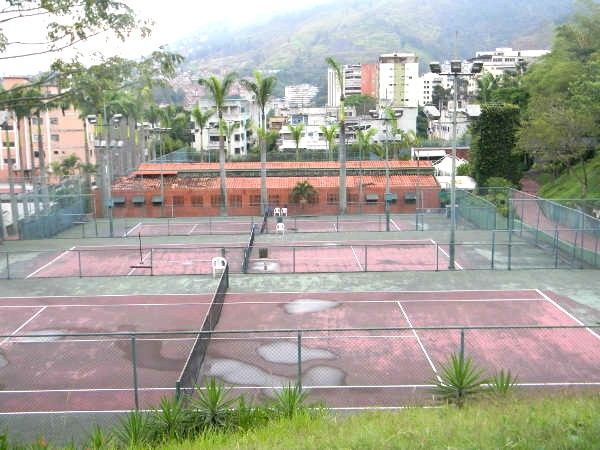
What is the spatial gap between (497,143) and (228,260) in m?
25.8

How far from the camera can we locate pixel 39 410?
13727 millimetres

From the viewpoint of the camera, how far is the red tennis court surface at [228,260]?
27.3 metres

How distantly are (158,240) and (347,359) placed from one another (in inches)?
828

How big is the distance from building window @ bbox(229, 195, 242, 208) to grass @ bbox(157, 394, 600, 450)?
1433 inches

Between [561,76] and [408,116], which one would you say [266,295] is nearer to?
[561,76]

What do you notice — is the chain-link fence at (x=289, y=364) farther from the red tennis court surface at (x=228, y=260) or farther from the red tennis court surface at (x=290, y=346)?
the red tennis court surface at (x=228, y=260)

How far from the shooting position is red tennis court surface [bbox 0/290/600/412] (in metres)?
14.6

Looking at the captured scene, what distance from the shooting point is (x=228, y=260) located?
29.2m

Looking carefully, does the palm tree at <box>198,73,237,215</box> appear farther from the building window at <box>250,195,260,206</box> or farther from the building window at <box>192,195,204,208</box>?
the building window at <box>250,195,260,206</box>

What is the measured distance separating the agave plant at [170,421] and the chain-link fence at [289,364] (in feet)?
7.67

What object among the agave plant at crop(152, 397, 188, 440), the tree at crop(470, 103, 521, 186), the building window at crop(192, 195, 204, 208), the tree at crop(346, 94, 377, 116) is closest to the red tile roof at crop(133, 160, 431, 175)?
the building window at crop(192, 195, 204, 208)

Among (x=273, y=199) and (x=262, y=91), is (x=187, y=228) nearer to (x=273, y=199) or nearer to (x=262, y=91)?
(x=273, y=199)

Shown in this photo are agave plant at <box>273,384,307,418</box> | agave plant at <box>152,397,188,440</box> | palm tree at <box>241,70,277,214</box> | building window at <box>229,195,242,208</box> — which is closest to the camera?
agave plant at <box>152,397,188,440</box>

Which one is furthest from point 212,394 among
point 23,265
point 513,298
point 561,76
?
point 561,76
